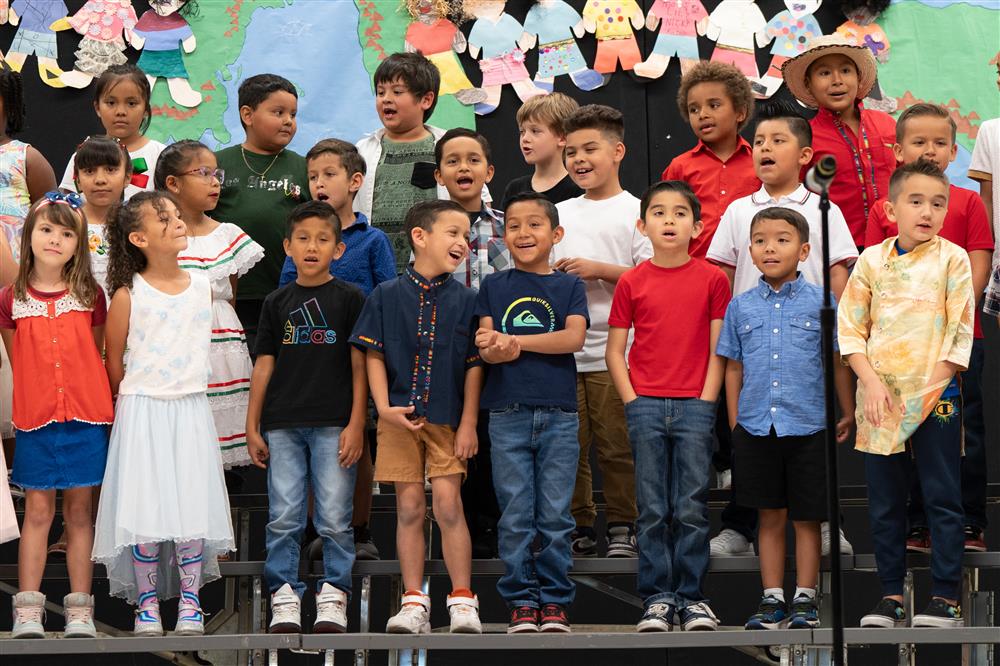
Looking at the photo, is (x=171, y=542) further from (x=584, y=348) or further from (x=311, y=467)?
(x=584, y=348)

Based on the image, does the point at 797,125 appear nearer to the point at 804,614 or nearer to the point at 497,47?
the point at 804,614

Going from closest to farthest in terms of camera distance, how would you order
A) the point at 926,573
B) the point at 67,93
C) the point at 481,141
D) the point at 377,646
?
the point at 377,646, the point at 481,141, the point at 926,573, the point at 67,93

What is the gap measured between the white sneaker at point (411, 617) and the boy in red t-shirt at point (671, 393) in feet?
1.93

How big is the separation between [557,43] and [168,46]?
5.12 feet

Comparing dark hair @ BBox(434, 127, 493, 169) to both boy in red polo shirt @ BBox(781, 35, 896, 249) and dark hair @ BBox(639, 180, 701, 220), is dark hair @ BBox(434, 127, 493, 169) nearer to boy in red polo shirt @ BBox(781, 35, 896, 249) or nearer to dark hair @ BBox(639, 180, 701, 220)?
dark hair @ BBox(639, 180, 701, 220)

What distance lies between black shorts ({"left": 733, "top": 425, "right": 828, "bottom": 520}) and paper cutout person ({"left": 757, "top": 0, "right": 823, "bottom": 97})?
2093 mm

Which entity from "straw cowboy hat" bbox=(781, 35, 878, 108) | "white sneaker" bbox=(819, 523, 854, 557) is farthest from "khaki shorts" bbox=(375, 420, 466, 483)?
"straw cowboy hat" bbox=(781, 35, 878, 108)

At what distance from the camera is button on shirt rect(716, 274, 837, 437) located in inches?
140

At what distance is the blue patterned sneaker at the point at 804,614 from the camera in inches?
139

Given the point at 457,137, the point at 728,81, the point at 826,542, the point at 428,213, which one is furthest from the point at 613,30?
the point at 826,542

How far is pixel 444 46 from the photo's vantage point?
5281 mm

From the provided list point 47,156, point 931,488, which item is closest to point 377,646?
point 931,488

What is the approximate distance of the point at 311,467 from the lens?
368cm

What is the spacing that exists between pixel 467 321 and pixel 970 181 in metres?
2.49
